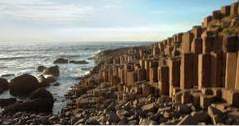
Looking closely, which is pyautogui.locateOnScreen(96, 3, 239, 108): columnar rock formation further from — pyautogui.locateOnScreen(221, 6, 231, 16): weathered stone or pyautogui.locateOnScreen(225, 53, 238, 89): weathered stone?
pyautogui.locateOnScreen(221, 6, 231, 16): weathered stone

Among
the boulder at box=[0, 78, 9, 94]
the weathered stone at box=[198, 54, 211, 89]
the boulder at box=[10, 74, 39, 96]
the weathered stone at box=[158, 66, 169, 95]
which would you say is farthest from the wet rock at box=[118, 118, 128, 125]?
the boulder at box=[0, 78, 9, 94]

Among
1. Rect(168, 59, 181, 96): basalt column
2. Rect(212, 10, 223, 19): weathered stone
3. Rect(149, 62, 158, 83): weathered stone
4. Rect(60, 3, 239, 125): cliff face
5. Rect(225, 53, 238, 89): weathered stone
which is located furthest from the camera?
Rect(212, 10, 223, 19): weathered stone

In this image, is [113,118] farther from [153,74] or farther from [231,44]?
[231,44]

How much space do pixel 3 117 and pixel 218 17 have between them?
8769 mm

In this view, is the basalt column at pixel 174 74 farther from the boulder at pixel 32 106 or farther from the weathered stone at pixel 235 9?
the boulder at pixel 32 106

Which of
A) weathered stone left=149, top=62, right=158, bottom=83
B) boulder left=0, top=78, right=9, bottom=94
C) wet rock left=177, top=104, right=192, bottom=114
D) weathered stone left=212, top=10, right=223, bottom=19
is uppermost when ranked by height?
weathered stone left=212, top=10, right=223, bottom=19

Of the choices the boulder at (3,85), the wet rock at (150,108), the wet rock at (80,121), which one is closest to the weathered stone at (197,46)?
the wet rock at (150,108)

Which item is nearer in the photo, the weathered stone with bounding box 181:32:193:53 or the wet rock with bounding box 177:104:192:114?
the wet rock with bounding box 177:104:192:114

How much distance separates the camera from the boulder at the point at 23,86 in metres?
18.5

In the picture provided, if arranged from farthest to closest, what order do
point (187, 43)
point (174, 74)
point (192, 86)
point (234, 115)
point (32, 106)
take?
point (32, 106), point (187, 43), point (174, 74), point (192, 86), point (234, 115)

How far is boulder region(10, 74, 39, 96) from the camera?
18.5m

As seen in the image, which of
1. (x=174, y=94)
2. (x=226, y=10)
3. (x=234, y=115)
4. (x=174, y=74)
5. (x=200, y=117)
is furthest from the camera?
(x=226, y=10)

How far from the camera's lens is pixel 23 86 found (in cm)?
1880

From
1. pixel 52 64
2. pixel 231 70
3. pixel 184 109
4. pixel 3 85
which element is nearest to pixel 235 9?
pixel 231 70
